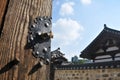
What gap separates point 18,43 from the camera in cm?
91

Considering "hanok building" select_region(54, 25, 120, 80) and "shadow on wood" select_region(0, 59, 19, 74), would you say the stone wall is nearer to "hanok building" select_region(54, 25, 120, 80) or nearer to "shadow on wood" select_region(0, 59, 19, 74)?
"hanok building" select_region(54, 25, 120, 80)

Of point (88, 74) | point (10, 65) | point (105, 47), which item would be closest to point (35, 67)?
Result: point (10, 65)

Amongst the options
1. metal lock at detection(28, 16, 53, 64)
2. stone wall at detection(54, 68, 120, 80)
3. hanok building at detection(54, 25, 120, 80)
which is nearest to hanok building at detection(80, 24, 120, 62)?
hanok building at detection(54, 25, 120, 80)

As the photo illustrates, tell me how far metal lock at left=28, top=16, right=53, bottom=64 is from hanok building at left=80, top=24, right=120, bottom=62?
13.1 meters

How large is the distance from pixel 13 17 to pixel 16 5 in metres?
0.06

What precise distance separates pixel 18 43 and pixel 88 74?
926 centimetres

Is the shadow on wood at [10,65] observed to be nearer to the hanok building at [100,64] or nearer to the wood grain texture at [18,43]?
the wood grain texture at [18,43]

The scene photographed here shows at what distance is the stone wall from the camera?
8617 millimetres

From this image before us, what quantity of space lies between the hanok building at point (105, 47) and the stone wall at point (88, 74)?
3.83m

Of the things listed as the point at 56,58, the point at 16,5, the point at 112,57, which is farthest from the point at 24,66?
the point at 112,57

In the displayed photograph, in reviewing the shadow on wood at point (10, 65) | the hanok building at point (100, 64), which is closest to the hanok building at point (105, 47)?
the hanok building at point (100, 64)

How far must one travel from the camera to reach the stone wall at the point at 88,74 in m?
8.62

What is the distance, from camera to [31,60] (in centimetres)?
92

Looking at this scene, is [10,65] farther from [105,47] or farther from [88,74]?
[105,47]
